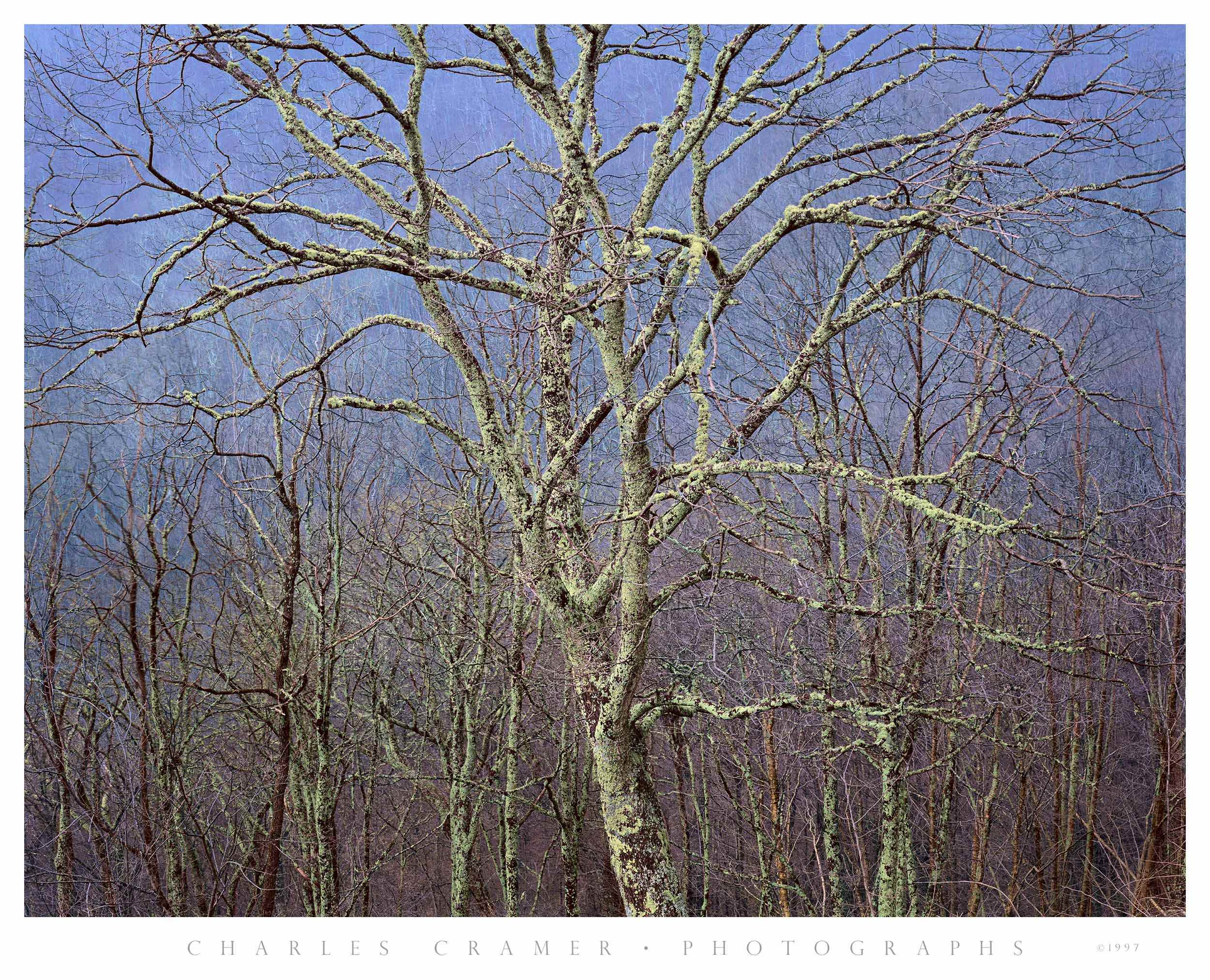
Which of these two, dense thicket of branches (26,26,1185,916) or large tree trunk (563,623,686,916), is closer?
dense thicket of branches (26,26,1185,916)

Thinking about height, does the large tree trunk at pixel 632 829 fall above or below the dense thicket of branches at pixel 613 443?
below

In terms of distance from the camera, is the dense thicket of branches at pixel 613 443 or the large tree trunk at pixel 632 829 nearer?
the dense thicket of branches at pixel 613 443

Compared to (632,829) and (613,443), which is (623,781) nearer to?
(632,829)

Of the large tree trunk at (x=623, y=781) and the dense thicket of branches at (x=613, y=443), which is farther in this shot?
the large tree trunk at (x=623, y=781)

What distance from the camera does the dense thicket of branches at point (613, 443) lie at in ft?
11.0

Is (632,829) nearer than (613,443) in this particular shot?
Yes

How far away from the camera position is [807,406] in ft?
18.3

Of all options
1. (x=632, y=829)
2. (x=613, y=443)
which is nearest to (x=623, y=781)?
(x=632, y=829)

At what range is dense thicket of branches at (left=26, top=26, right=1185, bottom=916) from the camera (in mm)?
3365

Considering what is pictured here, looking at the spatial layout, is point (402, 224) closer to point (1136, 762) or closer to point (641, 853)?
point (641, 853)

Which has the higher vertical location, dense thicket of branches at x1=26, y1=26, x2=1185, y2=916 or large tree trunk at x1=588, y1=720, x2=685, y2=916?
dense thicket of branches at x1=26, y1=26, x2=1185, y2=916

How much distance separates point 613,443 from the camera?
18.1 ft

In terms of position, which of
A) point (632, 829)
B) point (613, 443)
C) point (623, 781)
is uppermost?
point (613, 443)
